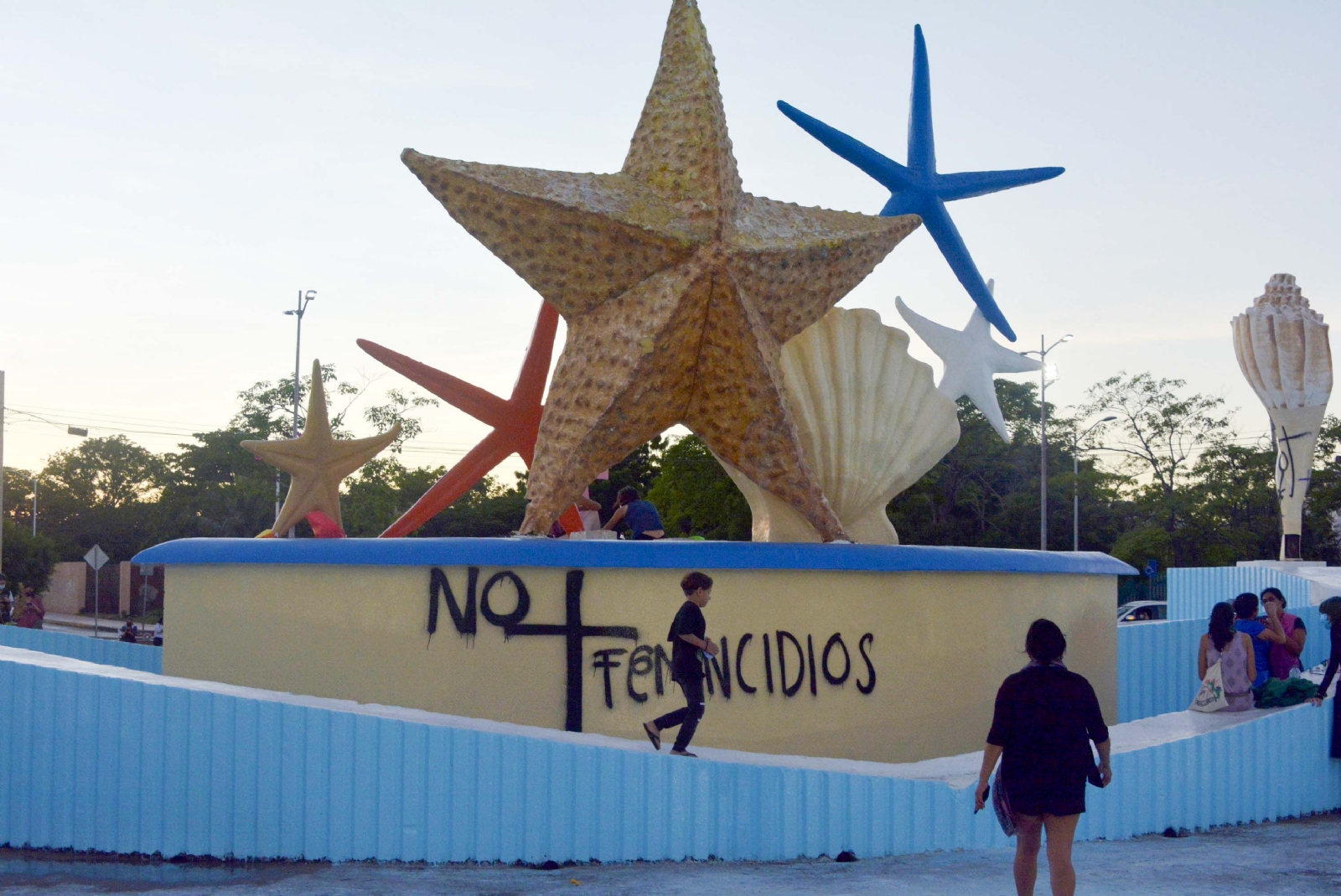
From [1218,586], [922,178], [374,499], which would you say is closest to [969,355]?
[922,178]

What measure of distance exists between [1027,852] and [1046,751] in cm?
52

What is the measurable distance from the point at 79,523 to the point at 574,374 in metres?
67.3

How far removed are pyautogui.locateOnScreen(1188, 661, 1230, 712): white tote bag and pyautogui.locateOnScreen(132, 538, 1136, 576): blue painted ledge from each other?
195cm

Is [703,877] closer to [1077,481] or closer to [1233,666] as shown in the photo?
[1233,666]

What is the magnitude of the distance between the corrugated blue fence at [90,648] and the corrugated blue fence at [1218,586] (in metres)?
18.5

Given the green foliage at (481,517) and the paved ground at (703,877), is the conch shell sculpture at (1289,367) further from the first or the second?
the green foliage at (481,517)

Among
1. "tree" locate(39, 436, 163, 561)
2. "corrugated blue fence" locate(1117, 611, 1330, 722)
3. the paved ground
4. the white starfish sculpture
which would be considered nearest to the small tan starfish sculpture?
the paved ground

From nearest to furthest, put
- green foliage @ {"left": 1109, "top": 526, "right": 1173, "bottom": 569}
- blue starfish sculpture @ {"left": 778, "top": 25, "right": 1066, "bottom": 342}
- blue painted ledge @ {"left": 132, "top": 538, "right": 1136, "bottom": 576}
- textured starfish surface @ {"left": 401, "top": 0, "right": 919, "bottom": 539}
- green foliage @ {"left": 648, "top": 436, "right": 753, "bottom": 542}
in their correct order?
1. blue painted ledge @ {"left": 132, "top": 538, "right": 1136, "bottom": 576}
2. textured starfish surface @ {"left": 401, "top": 0, "right": 919, "bottom": 539}
3. blue starfish sculpture @ {"left": 778, "top": 25, "right": 1066, "bottom": 342}
4. green foliage @ {"left": 1109, "top": 526, "right": 1173, "bottom": 569}
5. green foliage @ {"left": 648, "top": 436, "right": 753, "bottom": 542}

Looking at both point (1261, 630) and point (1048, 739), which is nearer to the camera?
point (1048, 739)

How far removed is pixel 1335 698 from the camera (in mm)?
9969

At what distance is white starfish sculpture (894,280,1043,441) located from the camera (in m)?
13.9

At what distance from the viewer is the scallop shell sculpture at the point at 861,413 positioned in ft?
40.4

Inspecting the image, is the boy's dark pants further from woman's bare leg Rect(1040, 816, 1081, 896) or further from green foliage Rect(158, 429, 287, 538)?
green foliage Rect(158, 429, 287, 538)

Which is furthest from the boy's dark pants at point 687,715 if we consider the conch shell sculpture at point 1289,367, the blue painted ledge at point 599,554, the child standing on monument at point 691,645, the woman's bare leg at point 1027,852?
the conch shell sculpture at point 1289,367
